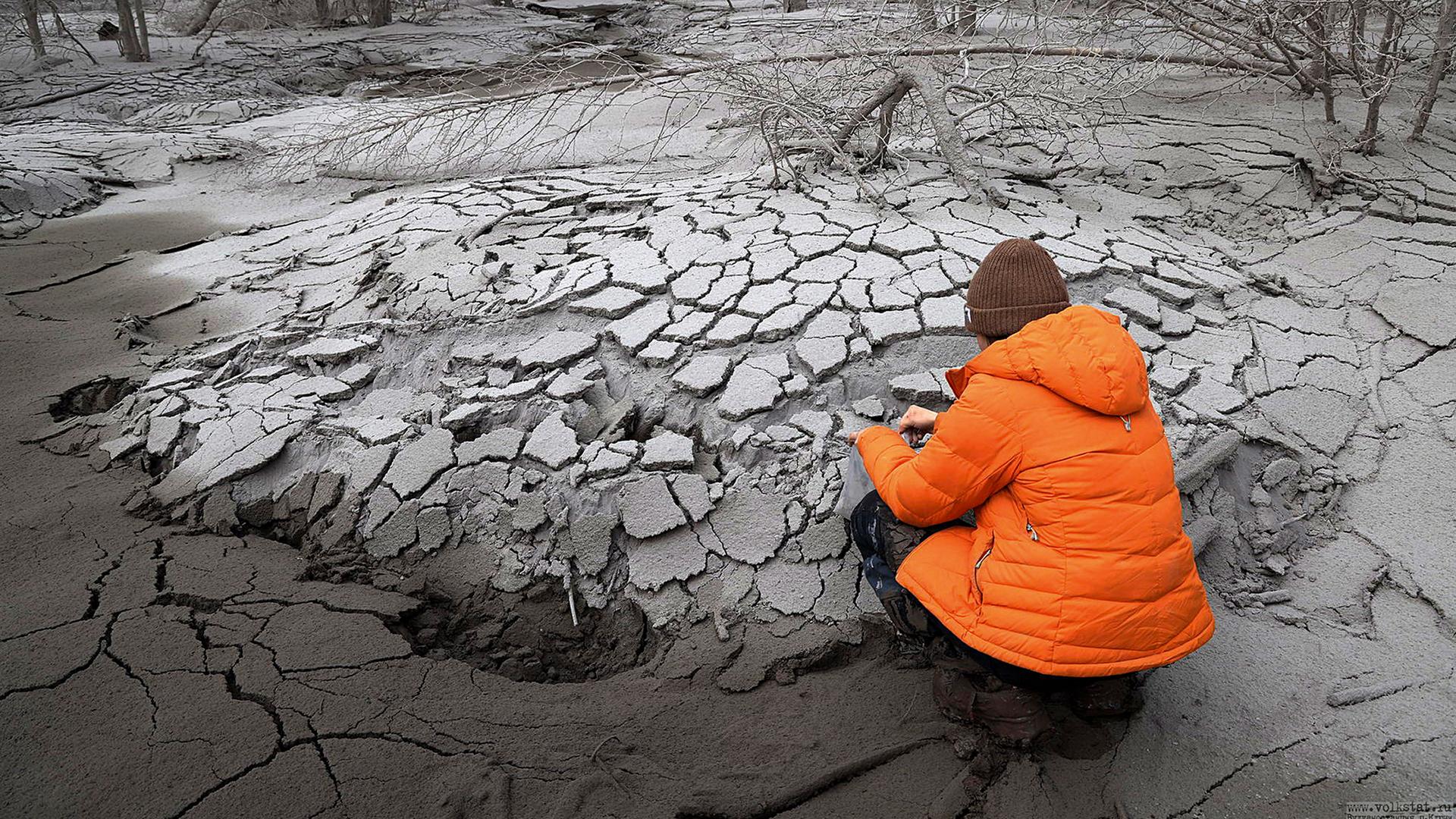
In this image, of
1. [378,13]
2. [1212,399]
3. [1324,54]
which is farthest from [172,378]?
[378,13]

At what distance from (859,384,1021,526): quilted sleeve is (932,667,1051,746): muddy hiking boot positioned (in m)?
0.38

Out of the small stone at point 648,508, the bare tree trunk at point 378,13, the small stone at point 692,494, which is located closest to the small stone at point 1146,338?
the small stone at point 692,494

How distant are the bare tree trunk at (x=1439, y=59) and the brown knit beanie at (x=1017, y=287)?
327 cm

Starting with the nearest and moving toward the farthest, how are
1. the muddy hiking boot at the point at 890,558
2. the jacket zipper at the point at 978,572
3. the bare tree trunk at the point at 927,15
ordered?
the jacket zipper at the point at 978,572 < the muddy hiking boot at the point at 890,558 < the bare tree trunk at the point at 927,15

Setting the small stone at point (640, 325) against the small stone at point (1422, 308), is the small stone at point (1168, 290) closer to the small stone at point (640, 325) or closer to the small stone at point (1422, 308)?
the small stone at point (1422, 308)

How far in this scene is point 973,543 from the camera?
1720mm

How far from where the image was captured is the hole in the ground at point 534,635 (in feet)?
6.80

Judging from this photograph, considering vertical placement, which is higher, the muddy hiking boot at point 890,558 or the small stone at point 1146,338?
the small stone at point 1146,338

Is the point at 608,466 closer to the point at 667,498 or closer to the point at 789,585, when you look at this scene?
the point at 667,498

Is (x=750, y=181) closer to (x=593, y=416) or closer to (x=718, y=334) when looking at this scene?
(x=718, y=334)

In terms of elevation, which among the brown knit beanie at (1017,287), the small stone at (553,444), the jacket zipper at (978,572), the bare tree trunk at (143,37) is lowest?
the jacket zipper at (978,572)

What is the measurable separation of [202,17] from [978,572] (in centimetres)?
1091

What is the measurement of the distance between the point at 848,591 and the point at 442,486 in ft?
4.15

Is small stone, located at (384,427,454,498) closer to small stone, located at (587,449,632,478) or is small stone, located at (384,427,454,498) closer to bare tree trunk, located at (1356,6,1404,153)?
small stone, located at (587,449,632,478)
